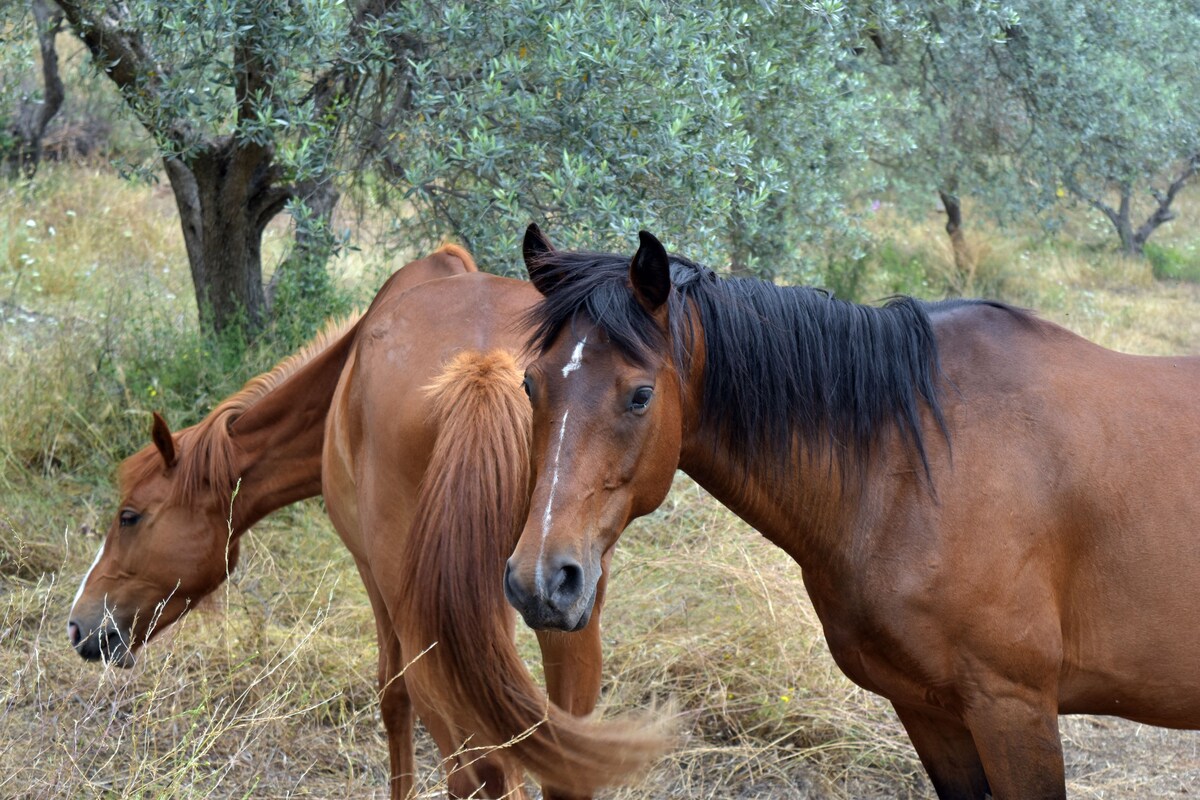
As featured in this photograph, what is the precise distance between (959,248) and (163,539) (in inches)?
379

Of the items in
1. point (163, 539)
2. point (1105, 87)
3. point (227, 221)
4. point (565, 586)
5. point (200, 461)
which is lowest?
point (163, 539)

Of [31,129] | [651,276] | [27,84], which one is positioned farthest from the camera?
[27,84]

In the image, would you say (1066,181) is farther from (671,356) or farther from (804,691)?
(671,356)

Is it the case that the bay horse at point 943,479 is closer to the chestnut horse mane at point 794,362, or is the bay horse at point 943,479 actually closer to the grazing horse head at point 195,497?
the chestnut horse mane at point 794,362

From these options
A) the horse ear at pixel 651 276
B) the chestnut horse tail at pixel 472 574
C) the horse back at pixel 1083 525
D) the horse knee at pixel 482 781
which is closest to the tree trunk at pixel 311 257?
the chestnut horse tail at pixel 472 574

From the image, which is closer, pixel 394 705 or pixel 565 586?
pixel 565 586

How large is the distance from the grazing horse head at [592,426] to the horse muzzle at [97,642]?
221cm

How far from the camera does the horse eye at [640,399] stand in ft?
7.19

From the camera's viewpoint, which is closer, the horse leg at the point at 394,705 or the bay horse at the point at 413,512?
the bay horse at the point at 413,512

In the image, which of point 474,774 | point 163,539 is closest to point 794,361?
point 474,774

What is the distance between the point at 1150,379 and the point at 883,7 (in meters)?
3.50

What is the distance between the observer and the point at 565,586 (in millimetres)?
2033

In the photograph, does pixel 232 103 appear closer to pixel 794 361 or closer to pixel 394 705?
pixel 394 705

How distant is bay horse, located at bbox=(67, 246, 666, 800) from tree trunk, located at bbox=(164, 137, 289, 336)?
1.73 metres
